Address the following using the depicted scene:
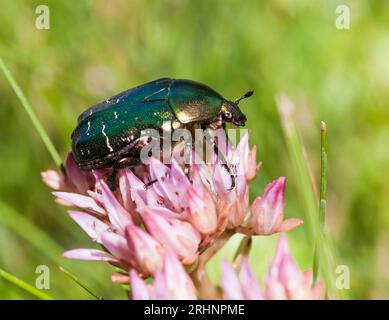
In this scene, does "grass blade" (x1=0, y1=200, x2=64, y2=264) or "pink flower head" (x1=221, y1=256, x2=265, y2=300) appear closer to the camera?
"pink flower head" (x1=221, y1=256, x2=265, y2=300)

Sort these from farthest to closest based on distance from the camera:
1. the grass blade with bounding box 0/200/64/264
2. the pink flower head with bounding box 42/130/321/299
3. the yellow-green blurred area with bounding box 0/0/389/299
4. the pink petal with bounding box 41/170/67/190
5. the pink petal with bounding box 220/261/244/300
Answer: the yellow-green blurred area with bounding box 0/0/389/299
the grass blade with bounding box 0/200/64/264
the pink petal with bounding box 41/170/67/190
the pink flower head with bounding box 42/130/321/299
the pink petal with bounding box 220/261/244/300

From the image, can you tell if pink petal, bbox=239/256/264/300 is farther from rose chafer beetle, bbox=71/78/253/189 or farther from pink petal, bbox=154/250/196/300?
rose chafer beetle, bbox=71/78/253/189

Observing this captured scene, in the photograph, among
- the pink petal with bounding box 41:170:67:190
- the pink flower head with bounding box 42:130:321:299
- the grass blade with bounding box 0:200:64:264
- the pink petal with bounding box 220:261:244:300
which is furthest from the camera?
the grass blade with bounding box 0:200:64:264

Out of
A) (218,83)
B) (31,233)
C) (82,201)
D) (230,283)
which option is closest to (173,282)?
(230,283)

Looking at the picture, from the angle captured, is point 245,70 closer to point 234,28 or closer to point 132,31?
point 234,28

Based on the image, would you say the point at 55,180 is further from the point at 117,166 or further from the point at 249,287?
the point at 249,287

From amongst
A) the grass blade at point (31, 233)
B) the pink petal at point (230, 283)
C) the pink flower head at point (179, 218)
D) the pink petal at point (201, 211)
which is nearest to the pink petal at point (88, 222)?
the pink flower head at point (179, 218)

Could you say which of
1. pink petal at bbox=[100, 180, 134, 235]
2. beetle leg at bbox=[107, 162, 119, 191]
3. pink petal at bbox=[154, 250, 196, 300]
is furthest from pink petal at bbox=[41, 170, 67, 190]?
pink petal at bbox=[154, 250, 196, 300]
